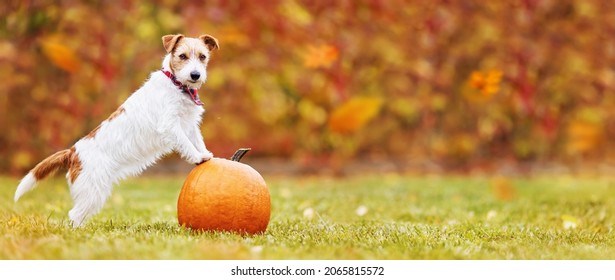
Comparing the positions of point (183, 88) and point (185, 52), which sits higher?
point (185, 52)

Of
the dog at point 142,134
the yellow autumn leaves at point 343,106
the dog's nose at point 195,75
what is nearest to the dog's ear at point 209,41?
the dog at point 142,134

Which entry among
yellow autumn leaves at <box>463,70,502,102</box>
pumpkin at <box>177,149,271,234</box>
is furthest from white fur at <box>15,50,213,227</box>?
yellow autumn leaves at <box>463,70,502,102</box>

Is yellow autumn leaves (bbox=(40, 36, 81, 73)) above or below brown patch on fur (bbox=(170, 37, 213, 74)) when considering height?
above

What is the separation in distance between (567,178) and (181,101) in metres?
7.58

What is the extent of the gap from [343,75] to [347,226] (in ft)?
19.2

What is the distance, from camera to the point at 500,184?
374 inches

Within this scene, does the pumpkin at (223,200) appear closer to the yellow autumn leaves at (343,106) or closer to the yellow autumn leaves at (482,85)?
the yellow autumn leaves at (343,106)

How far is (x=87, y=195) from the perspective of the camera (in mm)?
4441

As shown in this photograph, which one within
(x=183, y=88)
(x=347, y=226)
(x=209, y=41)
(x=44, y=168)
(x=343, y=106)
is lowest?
(x=347, y=226)

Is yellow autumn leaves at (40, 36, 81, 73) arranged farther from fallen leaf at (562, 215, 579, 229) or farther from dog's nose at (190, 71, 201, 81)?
fallen leaf at (562, 215, 579, 229)

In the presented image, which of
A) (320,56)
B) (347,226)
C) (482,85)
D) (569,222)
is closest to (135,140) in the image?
(347,226)

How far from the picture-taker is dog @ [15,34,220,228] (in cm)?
442

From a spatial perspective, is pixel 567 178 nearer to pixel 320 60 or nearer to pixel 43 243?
pixel 320 60

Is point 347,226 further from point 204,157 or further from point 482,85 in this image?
point 482,85
